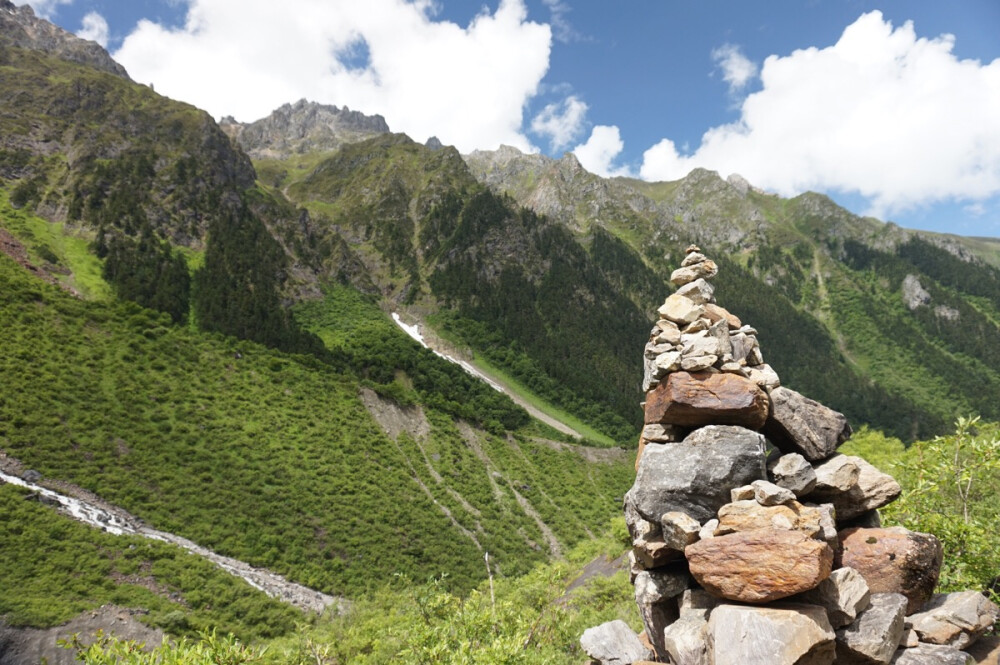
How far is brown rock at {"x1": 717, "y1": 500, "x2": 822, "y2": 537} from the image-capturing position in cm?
1049

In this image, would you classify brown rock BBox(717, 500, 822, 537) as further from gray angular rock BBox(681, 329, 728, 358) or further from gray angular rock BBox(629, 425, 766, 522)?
gray angular rock BBox(681, 329, 728, 358)

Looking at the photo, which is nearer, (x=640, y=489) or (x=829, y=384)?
(x=640, y=489)

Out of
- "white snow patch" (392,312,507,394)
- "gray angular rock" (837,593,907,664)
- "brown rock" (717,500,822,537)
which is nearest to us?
"gray angular rock" (837,593,907,664)

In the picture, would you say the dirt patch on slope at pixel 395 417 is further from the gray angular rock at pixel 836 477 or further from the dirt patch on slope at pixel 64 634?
the gray angular rock at pixel 836 477

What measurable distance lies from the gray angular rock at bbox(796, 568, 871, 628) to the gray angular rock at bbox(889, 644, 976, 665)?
126cm

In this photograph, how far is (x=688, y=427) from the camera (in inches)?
560

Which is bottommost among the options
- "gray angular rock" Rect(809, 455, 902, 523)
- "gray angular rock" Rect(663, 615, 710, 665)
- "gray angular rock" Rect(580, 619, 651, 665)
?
"gray angular rock" Rect(580, 619, 651, 665)

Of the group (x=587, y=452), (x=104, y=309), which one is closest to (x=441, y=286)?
(x=587, y=452)

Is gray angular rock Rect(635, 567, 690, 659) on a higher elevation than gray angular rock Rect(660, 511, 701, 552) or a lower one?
lower

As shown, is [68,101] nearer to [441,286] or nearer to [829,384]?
[441,286]

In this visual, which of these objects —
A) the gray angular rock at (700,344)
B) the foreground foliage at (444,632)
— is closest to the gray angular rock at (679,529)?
the gray angular rock at (700,344)

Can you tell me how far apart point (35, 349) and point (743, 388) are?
267 feet

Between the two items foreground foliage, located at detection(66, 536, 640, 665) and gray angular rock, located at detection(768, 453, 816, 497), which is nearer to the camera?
gray angular rock, located at detection(768, 453, 816, 497)

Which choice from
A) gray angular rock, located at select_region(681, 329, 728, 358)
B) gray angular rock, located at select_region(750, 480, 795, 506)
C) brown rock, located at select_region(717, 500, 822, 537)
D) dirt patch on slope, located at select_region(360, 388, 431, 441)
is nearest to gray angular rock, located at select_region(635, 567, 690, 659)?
brown rock, located at select_region(717, 500, 822, 537)
